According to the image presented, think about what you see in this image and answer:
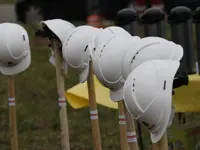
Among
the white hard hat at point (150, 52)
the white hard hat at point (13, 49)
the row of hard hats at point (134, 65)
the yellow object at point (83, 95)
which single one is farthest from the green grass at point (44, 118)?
the white hard hat at point (150, 52)

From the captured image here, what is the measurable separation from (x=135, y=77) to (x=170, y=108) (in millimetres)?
166

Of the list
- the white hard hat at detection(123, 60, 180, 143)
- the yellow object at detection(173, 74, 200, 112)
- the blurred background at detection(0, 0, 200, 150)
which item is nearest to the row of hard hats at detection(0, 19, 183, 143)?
the white hard hat at detection(123, 60, 180, 143)

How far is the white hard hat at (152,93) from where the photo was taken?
231 cm

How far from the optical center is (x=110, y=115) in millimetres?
6270

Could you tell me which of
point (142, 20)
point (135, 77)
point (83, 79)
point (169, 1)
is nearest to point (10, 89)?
point (83, 79)

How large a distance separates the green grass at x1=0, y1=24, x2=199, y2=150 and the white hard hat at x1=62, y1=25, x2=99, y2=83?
1.70 metres

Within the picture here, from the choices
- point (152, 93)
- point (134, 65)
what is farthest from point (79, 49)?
point (152, 93)

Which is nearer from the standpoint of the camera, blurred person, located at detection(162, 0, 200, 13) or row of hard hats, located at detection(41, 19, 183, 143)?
row of hard hats, located at detection(41, 19, 183, 143)

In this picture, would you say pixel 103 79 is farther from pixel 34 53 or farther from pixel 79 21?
pixel 79 21

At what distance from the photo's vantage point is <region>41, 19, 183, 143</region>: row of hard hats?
2.32 meters

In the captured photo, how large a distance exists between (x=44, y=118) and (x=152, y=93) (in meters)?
4.06

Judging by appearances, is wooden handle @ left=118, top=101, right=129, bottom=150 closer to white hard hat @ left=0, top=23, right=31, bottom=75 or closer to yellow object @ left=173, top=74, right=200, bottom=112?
yellow object @ left=173, top=74, right=200, bottom=112

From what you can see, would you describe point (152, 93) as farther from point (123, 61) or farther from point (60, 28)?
point (60, 28)

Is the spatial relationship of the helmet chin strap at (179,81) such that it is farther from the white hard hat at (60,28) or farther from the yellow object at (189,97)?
the white hard hat at (60,28)
